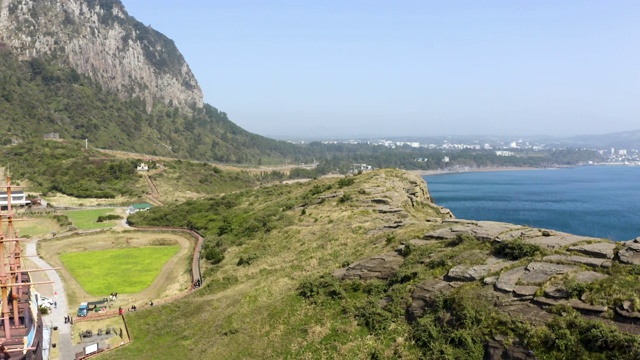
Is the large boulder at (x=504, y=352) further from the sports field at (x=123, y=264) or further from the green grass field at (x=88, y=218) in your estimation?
the green grass field at (x=88, y=218)

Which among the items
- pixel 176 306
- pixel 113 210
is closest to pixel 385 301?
pixel 176 306

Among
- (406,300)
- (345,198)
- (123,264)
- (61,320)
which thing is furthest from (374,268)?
(123,264)

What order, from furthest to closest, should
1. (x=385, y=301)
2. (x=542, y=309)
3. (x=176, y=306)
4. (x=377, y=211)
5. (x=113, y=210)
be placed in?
1. (x=113, y=210)
2. (x=377, y=211)
3. (x=176, y=306)
4. (x=385, y=301)
5. (x=542, y=309)

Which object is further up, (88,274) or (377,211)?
(377,211)

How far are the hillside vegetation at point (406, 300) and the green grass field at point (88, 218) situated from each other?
1660 inches

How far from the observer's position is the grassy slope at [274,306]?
86.2 feet

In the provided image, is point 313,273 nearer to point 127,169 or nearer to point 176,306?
point 176,306

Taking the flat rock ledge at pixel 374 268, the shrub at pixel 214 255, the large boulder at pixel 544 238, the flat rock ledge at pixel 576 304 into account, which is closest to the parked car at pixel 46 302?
the shrub at pixel 214 255

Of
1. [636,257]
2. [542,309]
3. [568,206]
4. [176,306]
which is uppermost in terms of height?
[636,257]

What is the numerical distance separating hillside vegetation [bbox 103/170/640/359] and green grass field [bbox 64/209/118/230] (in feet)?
138

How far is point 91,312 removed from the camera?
40.7 meters

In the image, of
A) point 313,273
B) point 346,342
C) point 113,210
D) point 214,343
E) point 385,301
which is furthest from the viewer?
point 113,210

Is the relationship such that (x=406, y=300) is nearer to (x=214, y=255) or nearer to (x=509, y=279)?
(x=509, y=279)

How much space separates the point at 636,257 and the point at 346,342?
1471 cm
